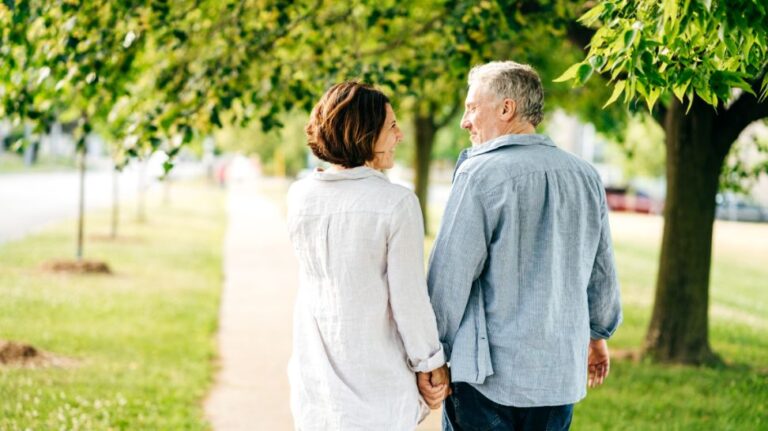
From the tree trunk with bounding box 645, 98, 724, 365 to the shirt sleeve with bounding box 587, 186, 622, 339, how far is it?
15.0 feet

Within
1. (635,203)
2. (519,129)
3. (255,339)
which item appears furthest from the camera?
(635,203)

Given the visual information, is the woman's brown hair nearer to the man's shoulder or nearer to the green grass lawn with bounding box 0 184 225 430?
the man's shoulder

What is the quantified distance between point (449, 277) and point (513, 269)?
8.2 inches

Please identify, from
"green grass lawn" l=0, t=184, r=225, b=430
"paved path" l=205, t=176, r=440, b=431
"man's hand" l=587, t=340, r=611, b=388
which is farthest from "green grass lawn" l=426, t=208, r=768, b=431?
"green grass lawn" l=0, t=184, r=225, b=430

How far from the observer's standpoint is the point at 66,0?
575cm

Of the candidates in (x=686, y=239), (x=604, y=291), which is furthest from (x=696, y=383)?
(x=604, y=291)

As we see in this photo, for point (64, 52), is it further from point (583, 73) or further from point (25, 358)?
point (583, 73)

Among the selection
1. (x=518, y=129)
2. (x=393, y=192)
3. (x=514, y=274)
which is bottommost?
(x=514, y=274)

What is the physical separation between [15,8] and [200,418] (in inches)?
112

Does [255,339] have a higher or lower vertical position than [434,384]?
lower

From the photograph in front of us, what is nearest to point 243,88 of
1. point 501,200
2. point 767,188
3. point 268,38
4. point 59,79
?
point 268,38

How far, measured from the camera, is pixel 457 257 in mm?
2822

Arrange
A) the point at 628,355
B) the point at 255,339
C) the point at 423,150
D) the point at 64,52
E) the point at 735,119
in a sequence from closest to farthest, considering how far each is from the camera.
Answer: the point at 64,52
the point at 735,119
the point at 628,355
the point at 255,339
the point at 423,150

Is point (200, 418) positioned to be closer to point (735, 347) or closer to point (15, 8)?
point (15, 8)
